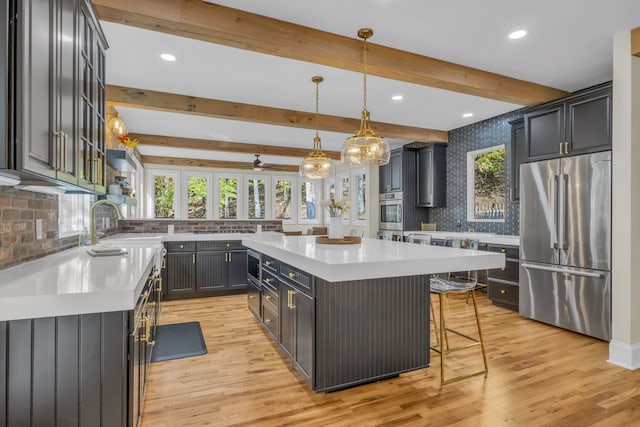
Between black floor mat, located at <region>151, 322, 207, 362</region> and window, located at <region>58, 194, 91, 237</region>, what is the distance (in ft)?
4.02

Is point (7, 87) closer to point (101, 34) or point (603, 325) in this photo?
point (101, 34)

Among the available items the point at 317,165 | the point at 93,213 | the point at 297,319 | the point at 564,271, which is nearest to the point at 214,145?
the point at 317,165

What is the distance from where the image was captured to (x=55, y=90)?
1.56 metres

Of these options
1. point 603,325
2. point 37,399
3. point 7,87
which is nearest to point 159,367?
point 37,399

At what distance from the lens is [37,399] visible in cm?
127

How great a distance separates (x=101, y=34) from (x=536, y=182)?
13.8ft

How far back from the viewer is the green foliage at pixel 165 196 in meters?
8.46

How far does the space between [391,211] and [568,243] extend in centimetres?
353

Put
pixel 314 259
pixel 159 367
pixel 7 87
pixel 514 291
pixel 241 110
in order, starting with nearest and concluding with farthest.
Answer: pixel 7 87 < pixel 314 259 < pixel 159 367 < pixel 514 291 < pixel 241 110

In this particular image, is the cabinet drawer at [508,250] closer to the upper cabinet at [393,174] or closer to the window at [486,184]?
the window at [486,184]

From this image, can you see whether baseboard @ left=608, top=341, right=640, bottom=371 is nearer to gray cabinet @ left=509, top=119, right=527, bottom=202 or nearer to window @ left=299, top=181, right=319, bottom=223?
gray cabinet @ left=509, top=119, right=527, bottom=202

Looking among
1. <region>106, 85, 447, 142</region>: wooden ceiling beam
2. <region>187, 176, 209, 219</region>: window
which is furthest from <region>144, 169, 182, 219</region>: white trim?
<region>106, 85, 447, 142</region>: wooden ceiling beam

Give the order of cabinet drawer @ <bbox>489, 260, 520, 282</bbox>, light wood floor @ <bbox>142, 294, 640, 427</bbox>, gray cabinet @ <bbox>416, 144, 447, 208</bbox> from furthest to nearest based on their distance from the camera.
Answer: gray cabinet @ <bbox>416, 144, 447, 208</bbox>, cabinet drawer @ <bbox>489, 260, 520, 282</bbox>, light wood floor @ <bbox>142, 294, 640, 427</bbox>

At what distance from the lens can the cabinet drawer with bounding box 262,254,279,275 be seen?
3014mm
